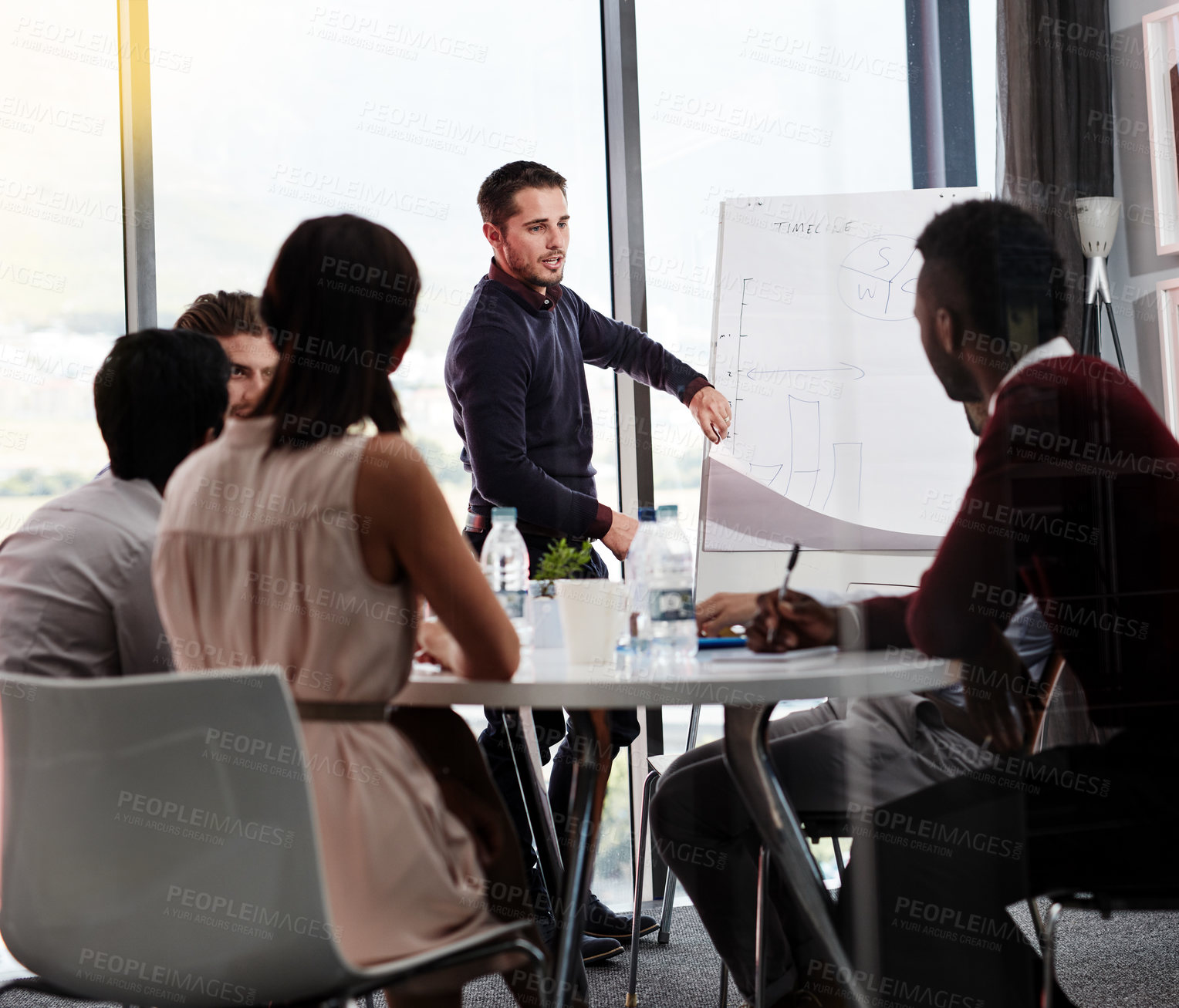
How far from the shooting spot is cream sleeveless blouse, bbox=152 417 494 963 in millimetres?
1149

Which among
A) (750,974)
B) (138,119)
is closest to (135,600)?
(750,974)

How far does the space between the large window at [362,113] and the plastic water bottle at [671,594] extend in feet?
2.26

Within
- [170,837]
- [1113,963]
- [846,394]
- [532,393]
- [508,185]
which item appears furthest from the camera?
[508,185]

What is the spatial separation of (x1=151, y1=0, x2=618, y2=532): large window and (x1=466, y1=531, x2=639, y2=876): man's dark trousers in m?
0.91

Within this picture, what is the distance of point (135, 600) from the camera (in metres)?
1.31

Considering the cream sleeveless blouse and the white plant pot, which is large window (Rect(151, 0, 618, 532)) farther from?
the cream sleeveless blouse

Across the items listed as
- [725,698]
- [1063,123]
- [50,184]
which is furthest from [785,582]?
[50,184]

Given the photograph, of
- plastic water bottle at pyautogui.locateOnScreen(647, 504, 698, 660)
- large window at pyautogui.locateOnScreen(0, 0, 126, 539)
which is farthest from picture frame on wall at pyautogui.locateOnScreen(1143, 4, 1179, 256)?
large window at pyautogui.locateOnScreen(0, 0, 126, 539)

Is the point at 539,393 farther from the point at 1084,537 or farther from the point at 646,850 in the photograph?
the point at 1084,537

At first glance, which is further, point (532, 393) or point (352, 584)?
point (532, 393)

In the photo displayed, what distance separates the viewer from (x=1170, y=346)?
46.1 inches

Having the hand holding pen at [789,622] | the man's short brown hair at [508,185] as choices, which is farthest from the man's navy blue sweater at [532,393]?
the hand holding pen at [789,622]

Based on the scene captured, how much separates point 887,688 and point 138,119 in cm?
237

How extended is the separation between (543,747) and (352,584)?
0.43m
